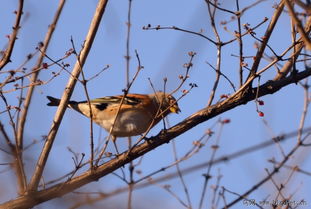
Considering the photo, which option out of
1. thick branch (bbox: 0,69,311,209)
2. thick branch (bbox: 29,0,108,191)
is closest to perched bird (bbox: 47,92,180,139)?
thick branch (bbox: 0,69,311,209)

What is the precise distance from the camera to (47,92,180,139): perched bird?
6477 mm

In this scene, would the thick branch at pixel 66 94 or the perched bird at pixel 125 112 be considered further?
A: the perched bird at pixel 125 112

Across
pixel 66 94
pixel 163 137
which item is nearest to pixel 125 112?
pixel 163 137

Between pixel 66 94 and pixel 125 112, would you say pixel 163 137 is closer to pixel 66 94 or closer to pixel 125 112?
pixel 66 94

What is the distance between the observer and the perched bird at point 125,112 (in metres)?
6.48

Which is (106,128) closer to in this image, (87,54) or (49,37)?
(49,37)

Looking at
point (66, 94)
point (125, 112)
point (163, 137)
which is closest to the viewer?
point (66, 94)

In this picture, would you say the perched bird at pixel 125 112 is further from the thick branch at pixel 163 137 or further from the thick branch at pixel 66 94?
the thick branch at pixel 66 94

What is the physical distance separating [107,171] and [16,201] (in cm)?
92

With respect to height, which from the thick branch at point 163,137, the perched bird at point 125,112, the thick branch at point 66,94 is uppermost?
the perched bird at point 125,112

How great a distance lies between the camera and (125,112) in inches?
263

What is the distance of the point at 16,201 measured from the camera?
433 cm

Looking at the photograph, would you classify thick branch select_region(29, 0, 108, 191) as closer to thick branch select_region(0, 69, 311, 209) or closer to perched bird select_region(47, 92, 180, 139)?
thick branch select_region(0, 69, 311, 209)

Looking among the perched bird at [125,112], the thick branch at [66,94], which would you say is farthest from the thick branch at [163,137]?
the perched bird at [125,112]
